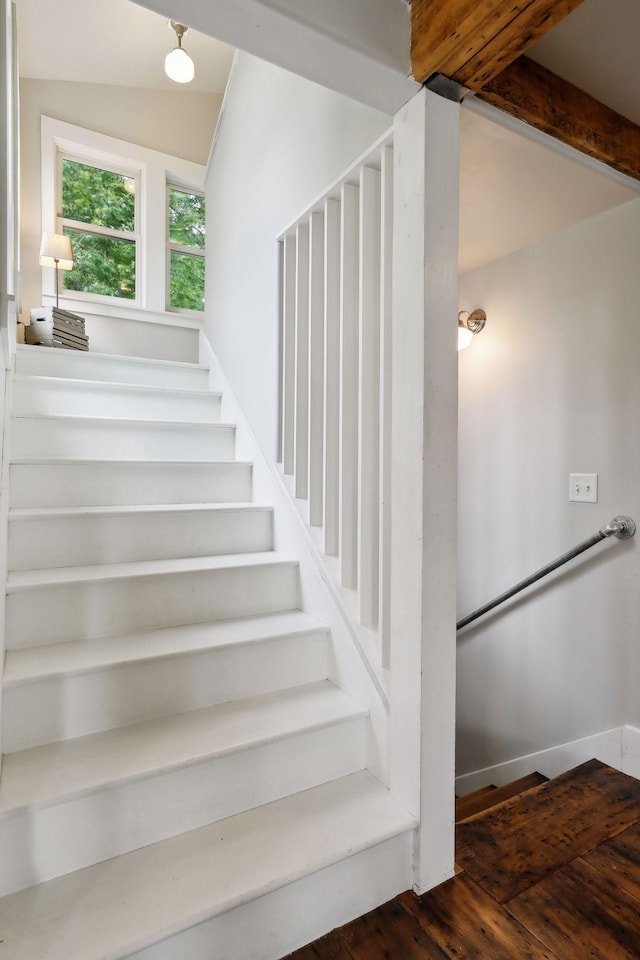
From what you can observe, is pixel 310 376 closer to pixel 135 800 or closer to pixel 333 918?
pixel 135 800

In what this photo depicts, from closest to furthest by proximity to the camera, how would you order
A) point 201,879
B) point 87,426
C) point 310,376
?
point 201,879 → point 310,376 → point 87,426

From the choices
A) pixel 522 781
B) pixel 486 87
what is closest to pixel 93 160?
pixel 486 87

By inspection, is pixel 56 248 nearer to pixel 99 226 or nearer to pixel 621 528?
pixel 99 226

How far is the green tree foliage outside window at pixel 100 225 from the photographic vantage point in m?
3.72

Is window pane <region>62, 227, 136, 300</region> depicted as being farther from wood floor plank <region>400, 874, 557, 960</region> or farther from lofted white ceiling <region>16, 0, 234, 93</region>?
wood floor plank <region>400, 874, 557, 960</region>

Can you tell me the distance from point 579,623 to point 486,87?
5.86ft

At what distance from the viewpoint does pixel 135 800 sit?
4.02ft

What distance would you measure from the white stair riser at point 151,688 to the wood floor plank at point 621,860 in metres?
0.89

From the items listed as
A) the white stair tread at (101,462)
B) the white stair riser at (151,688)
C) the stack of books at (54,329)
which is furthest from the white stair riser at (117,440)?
the stack of books at (54,329)

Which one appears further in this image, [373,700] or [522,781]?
[522,781]

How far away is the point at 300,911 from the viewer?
1168mm

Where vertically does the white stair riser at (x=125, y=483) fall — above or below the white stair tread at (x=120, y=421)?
below

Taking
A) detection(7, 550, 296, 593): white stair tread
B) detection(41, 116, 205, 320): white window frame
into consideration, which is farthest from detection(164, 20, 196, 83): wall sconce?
detection(7, 550, 296, 593): white stair tread

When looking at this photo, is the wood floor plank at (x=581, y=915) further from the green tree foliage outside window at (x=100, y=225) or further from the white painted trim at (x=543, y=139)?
the green tree foliage outside window at (x=100, y=225)
